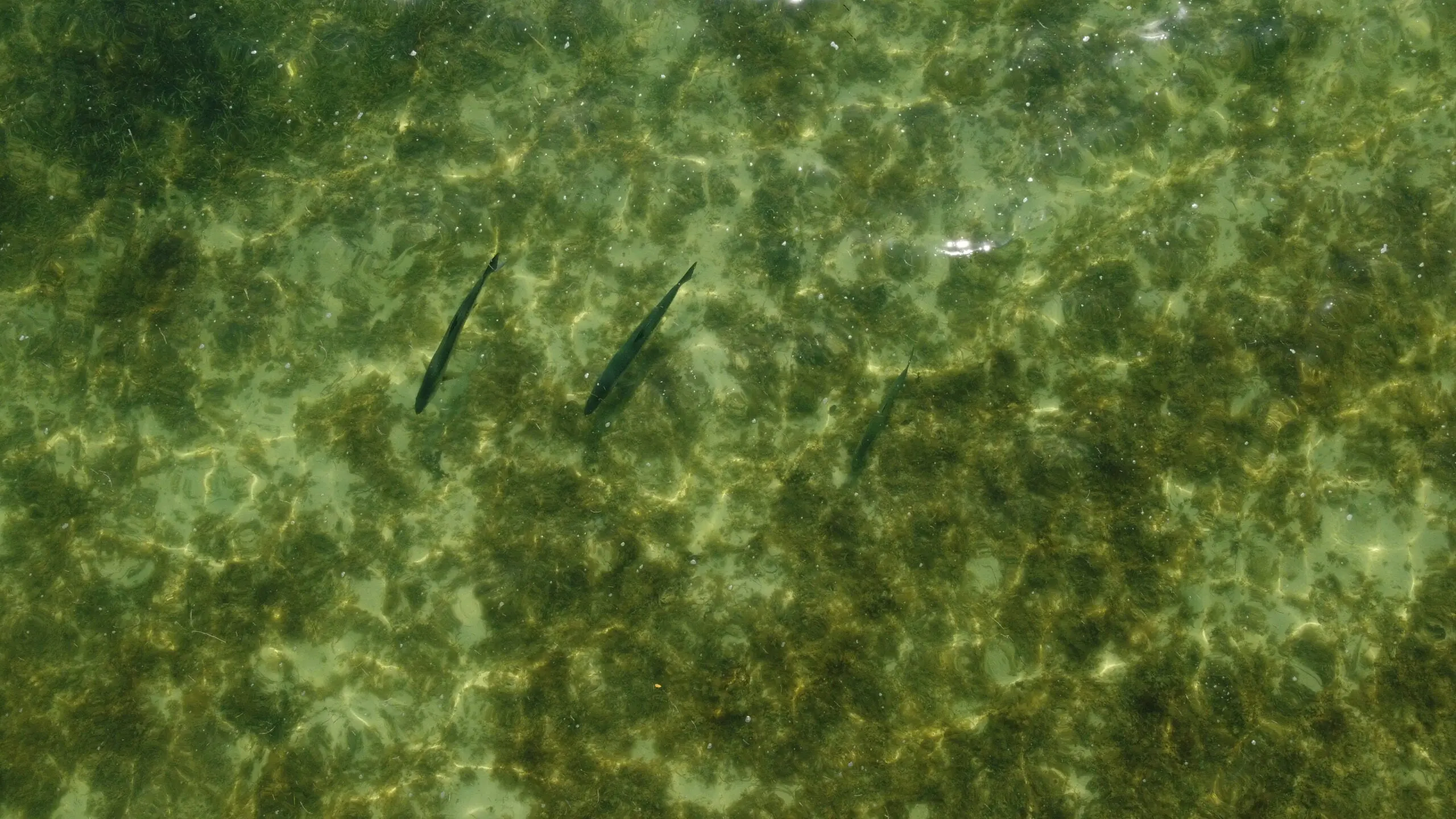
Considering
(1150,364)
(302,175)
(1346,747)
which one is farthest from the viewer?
(302,175)

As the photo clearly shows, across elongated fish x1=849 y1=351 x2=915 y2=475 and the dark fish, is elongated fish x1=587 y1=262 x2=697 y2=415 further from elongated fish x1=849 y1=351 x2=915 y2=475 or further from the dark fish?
elongated fish x1=849 y1=351 x2=915 y2=475

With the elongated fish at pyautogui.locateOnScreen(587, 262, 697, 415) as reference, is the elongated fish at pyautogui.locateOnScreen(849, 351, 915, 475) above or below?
below

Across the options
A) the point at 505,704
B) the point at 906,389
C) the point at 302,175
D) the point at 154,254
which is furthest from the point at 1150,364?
the point at 154,254

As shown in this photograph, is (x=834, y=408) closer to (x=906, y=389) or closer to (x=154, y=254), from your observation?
(x=906, y=389)

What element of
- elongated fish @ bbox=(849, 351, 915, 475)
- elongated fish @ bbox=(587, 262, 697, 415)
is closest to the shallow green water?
elongated fish @ bbox=(849, 351, 915, 475)

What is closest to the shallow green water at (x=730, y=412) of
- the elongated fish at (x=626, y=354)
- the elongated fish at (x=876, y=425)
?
the elongated fish at (x=876, y=425)
